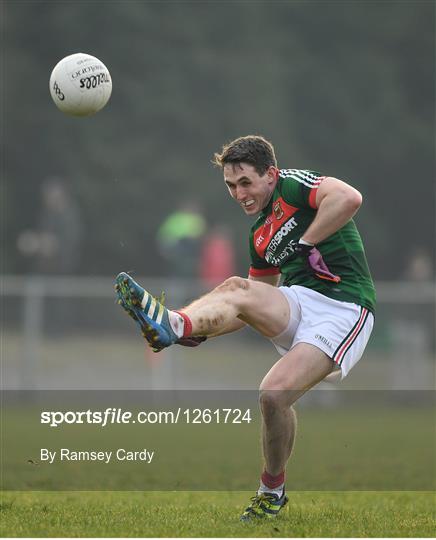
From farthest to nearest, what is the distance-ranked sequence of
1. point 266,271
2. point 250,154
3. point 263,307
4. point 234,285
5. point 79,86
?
point 266,271 < point 79,86 < point 250,154 < point 263,307 < point 234,285

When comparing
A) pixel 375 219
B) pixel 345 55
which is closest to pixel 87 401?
pixel 375 219

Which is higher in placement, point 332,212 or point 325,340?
point 332,212

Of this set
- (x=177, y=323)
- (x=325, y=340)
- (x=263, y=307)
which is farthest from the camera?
(x=325, y=340)

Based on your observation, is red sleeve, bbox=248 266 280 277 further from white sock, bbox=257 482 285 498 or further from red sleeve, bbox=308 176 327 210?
white sock, bbox=257 482 285 498

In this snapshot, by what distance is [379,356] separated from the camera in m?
15.2

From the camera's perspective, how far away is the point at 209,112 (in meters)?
24.8

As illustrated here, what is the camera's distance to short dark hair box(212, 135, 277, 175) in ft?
21.3

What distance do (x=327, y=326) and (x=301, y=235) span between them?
53 centimetres

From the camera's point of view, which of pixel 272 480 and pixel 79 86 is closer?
pixel 272 480

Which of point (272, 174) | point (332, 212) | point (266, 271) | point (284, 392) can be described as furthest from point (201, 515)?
point (272, 174)

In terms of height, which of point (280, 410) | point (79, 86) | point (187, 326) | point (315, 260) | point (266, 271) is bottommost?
point (280, 410)

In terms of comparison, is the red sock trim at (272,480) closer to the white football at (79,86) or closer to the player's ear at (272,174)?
the player's ear at (272,174)

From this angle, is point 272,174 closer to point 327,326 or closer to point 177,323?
point 327,326

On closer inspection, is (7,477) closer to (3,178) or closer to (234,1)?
(3,178)
